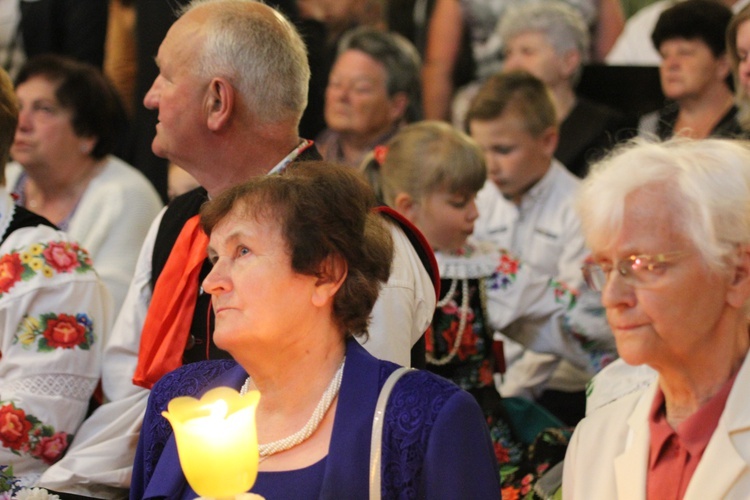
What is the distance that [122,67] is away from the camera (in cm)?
568

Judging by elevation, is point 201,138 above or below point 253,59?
below

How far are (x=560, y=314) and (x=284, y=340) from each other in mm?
1652

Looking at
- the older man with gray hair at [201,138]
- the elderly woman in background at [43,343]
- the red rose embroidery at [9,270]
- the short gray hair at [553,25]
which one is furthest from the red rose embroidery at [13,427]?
the short gray hair at [553,25]

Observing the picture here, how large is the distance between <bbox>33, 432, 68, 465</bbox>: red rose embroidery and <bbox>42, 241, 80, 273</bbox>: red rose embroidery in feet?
1.42

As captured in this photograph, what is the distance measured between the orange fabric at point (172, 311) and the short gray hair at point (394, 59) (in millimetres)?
2095

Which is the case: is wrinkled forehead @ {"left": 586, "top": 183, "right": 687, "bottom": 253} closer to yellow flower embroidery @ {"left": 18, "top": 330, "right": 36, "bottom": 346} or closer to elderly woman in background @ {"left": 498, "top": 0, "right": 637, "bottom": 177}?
yellow flower embroidery @ {"left": 18, "top": 330, "right": 36, "bottom": 346}

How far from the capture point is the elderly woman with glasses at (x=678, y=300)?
2180 millimetres

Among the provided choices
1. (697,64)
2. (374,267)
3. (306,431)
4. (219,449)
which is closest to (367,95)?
(697,64)

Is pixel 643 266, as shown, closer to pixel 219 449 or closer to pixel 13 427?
pixel 219 449

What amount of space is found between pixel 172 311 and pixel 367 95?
213 centimetres

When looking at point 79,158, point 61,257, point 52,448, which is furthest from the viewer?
point 79,158

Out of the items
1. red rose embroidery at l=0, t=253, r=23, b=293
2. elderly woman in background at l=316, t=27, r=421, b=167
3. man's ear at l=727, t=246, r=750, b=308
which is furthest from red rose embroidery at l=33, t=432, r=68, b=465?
elderly woman in background at l=316, t=27, r=421, b=167

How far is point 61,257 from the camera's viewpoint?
3.16 metres

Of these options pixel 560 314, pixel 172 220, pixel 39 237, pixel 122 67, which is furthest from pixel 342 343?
pixel 122 67
